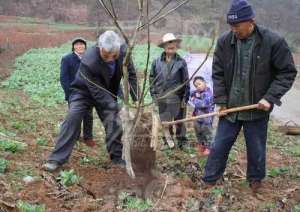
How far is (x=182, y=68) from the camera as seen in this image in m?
7.82

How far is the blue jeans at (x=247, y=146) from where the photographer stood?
5.79 metres

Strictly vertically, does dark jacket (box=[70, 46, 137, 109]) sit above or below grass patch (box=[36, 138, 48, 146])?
above

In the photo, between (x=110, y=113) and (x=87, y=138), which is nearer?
(x=110, y=113)

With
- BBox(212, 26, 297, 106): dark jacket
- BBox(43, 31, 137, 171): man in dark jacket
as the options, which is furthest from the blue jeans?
BBox(43, 31, 137, 171): man in dark jacket

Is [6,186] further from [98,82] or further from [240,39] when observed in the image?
[240,39]

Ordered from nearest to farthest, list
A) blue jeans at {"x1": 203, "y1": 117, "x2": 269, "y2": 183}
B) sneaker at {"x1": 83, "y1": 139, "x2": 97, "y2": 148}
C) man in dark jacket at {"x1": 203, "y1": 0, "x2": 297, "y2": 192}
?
man in dark jacket at {"x1": 203, "y1": 0, "x2": 297, "y2": 192} → blue jeans at {"x1": 203, "y1": 117, "x2": 269, "y2": 183} → sneaker at {"x1": 83, "y1": 139, "x2": 97, "y2": 148}

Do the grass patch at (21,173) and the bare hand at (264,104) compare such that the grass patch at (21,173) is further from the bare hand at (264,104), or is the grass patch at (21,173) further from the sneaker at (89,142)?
the bare hand at (264,104)

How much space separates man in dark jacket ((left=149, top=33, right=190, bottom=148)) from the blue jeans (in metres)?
1.83

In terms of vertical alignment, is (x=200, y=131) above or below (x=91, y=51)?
below

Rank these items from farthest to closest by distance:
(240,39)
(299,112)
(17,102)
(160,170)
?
(299,112) → (17,102) → (160,170) → (240,39)

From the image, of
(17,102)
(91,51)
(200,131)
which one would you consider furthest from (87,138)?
(17,102)

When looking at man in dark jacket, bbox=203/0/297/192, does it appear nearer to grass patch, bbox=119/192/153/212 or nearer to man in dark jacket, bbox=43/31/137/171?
grass patch, bbox=119/192/153/212

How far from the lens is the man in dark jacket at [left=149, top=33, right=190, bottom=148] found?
778cm

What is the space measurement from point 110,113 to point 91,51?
788 millimetres
